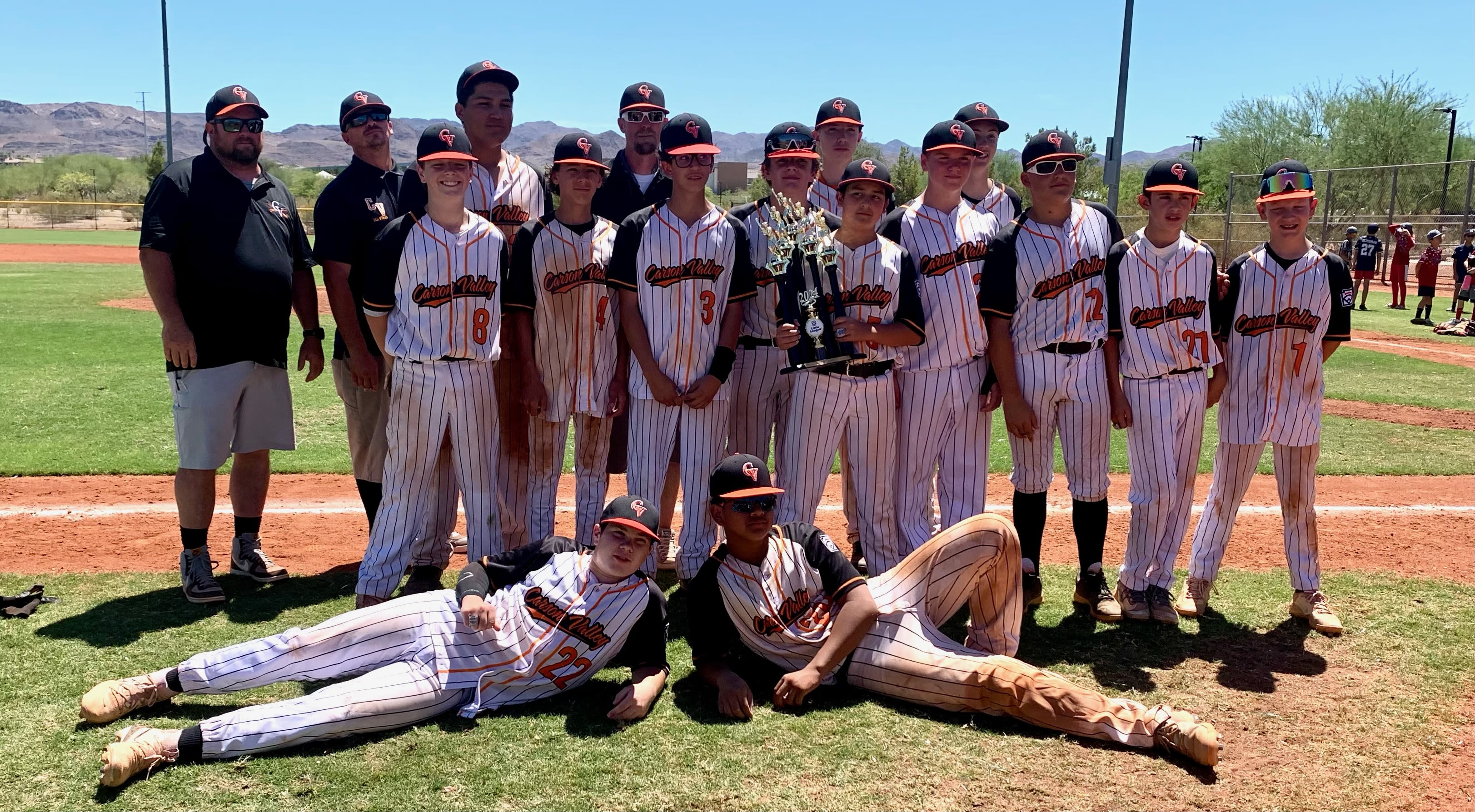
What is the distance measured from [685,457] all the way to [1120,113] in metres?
12.7

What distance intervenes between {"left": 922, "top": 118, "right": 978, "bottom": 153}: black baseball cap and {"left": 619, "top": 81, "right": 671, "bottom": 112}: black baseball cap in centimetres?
146

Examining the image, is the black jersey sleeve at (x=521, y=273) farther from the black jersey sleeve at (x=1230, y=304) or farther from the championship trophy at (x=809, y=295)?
the black jersey sleeve at (x=1230, y=304)

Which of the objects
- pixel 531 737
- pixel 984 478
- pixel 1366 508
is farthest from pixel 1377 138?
pixel 531 737

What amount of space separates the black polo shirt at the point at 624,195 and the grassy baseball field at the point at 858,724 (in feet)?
6.16

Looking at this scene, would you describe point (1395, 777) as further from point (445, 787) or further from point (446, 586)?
point (446, 586)

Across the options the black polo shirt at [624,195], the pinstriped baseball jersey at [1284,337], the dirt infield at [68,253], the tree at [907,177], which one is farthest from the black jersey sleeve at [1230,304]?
the dirt infield at [68,253]

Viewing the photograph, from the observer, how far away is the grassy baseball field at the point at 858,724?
3.18 m

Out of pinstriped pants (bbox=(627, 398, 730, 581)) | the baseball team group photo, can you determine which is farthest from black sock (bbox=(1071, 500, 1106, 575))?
pinstriped pants (bbox=(627, 398, 730, 581))

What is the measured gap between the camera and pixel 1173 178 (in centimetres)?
464

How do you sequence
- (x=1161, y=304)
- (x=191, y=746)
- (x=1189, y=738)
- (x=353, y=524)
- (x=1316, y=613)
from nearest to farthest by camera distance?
(x=191, y=746), (x=1189, y=738), (x=1161, y=304), (x=1316, y=613), (x=353, y=524)

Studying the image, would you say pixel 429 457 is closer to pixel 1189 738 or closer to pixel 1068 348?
pixel 1068 348

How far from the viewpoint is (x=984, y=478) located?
482 centimetres

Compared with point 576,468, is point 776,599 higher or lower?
lower

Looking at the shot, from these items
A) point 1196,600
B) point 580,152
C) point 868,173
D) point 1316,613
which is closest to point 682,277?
point 580,152
